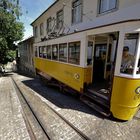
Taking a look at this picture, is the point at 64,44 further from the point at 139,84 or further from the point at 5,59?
the point at 5,59

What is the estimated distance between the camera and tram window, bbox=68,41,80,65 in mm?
5343

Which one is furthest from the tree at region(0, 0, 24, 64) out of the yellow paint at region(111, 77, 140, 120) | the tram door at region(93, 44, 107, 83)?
the yellow paint at region(111, 77, 140, 120)

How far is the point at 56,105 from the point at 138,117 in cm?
322

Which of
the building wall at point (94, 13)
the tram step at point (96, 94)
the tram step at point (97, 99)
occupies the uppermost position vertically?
the building wall at point (94, 13)

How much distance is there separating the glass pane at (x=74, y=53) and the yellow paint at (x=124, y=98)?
6.65 ft

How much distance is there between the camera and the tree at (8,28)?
14.5m

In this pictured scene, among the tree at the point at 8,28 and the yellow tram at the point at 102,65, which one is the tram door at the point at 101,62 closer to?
the yellow tram at the point at 102,65

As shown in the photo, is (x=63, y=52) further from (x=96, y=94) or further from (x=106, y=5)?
(x=106, y=5)

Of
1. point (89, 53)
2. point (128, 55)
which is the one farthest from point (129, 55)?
point (89, 53)

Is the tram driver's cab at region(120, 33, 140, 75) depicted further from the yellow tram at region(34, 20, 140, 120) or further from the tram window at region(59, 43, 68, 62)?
the tram window at region(59, 43, 68, 62)

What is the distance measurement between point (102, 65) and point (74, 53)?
5.32 ft

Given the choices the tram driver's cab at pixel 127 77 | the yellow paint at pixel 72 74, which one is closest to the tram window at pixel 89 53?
the yellow paint at pixel 72 74

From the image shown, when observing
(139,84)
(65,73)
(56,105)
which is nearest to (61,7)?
(65,73)

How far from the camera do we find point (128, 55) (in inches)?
150
